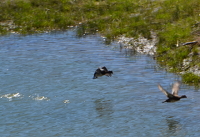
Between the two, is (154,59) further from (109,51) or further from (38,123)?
(38,123)

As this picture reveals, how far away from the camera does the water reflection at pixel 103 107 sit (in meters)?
19.0

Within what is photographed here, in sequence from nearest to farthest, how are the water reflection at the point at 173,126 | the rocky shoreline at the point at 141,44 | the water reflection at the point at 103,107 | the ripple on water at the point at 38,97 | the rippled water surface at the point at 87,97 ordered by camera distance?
the water reflection at the point at 173,126 < the rippled water surface at the point at 87,97 < the water reflection at the point at 103,107 < the ripple on water at the point at 38,97 < the rocky shoreline at the point at 141,44

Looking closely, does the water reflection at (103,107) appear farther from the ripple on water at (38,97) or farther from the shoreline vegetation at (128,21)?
the shoreline vegetation at (128,21)

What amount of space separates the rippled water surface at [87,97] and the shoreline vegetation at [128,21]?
1414mm

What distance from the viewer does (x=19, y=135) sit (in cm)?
1673

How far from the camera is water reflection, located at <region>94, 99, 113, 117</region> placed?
62.3ft

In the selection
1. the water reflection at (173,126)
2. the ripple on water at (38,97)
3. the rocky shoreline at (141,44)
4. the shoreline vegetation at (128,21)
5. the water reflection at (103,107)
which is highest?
the shoreline vegetation at (128,21)

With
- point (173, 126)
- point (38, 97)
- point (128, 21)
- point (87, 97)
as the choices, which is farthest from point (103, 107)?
point (128, 21)

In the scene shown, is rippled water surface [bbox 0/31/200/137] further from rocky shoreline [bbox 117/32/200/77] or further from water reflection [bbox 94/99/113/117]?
rocky shoreline [bbox 117/32/200/77]

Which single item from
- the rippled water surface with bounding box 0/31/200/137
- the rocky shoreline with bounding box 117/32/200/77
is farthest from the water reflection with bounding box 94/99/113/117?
the rocky shoreline with bounding box 117/32/200/77

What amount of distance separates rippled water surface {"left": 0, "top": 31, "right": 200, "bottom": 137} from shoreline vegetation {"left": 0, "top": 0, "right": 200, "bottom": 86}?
141 cm

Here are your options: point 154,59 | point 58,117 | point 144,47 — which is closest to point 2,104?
point 58,117

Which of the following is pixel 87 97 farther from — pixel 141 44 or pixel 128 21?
pixel 128 21

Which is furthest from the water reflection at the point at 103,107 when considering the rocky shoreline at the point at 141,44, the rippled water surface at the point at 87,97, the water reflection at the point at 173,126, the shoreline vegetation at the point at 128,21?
the rocky shoreline at the point at 141,44
